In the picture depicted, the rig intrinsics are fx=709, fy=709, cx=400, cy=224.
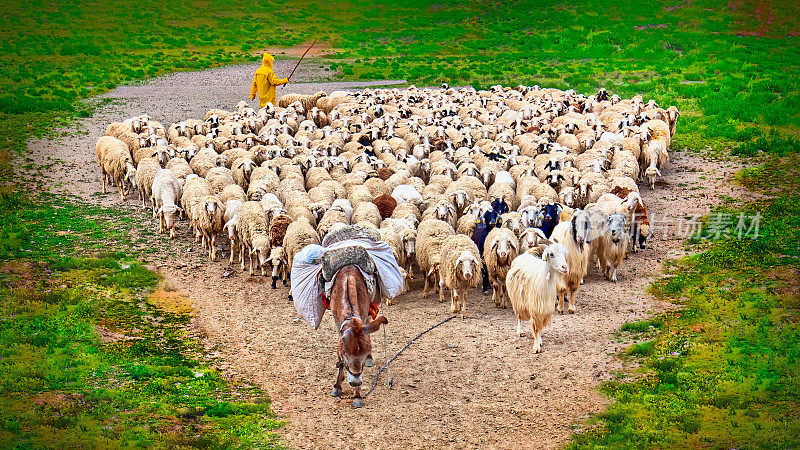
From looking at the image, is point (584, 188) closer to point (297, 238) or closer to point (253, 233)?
point (297, 238)

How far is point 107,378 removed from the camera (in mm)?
9930

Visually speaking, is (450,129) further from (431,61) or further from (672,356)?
(431,61)

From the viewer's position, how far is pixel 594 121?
76.0 feet

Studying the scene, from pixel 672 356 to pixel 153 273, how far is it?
9.70 m

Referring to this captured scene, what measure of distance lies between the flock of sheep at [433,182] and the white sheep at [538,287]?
0.02 m

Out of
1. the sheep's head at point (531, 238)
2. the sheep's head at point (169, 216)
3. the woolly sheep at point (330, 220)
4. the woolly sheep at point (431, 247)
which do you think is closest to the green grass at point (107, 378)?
the sheep's head at point (169, 216)

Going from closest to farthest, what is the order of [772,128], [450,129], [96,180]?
1. [96,180]
2. [450,129]
3. [772,128]

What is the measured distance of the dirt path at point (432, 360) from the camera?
9141 mm

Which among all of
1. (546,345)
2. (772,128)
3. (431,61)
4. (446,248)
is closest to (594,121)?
(772,128)

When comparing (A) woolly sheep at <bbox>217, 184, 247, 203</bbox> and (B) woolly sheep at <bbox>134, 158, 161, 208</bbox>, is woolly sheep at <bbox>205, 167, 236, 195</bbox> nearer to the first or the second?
(A) woolly sheep at <bbox>217, 184, 247, 203</bbox>

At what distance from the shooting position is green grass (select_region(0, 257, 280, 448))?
8594 mm

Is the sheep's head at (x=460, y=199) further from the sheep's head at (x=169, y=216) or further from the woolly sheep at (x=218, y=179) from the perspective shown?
the sheep's head at (x=169, y=216)

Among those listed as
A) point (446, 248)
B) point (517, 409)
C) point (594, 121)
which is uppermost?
point (594, 121)

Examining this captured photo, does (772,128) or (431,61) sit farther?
(431,61)
